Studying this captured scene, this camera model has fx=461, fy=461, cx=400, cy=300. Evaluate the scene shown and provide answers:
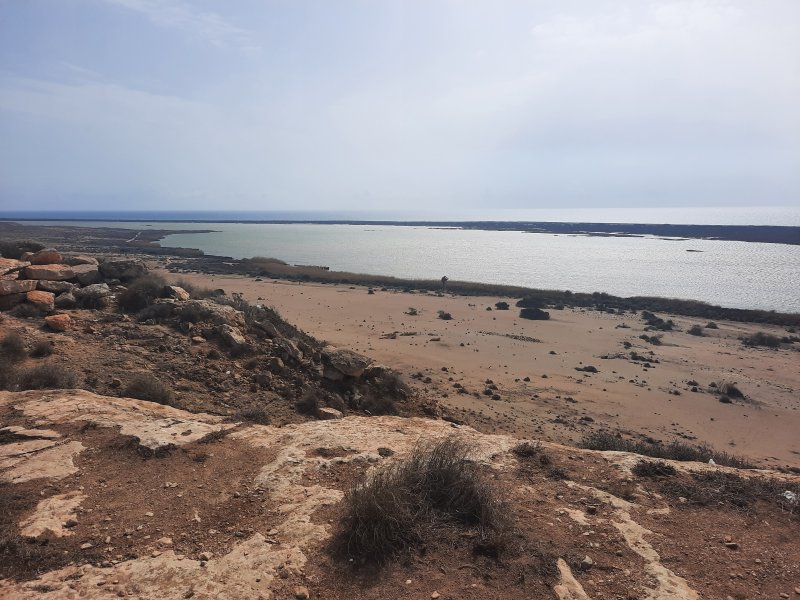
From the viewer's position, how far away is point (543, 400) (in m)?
15.1

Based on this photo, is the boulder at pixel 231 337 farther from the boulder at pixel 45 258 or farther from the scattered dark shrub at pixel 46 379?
the boulder at pixel 45 258

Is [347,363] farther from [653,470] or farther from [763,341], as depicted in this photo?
[763,341]

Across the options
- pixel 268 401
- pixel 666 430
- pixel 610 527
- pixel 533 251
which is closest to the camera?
pixel 610 527

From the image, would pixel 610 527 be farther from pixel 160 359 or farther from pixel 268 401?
pixel 160 359

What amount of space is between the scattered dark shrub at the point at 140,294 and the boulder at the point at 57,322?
6.34ft

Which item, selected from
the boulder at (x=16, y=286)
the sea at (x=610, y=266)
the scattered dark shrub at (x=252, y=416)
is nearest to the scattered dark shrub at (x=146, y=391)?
the scattered dark shrub at (x=252, y=416)

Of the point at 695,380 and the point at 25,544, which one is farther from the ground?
the point at 25,544

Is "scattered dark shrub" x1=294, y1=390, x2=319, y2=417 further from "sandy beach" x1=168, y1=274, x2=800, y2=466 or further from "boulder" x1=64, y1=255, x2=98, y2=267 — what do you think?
"boulder" x1=64, y1=255, x2=98, y2=267

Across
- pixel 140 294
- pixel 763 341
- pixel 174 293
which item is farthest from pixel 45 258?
pixel 763 341

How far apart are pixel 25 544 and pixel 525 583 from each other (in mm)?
4438

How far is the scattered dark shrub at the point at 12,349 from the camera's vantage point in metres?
8.91

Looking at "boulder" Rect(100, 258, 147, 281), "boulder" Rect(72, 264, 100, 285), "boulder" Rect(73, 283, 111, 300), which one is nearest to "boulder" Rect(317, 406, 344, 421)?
"boulder" Rect(73, 283, 111, 300)

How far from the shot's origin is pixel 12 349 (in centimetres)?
898

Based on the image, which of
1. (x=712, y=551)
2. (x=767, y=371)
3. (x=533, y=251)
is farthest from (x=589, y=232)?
(x=712, y=551)
